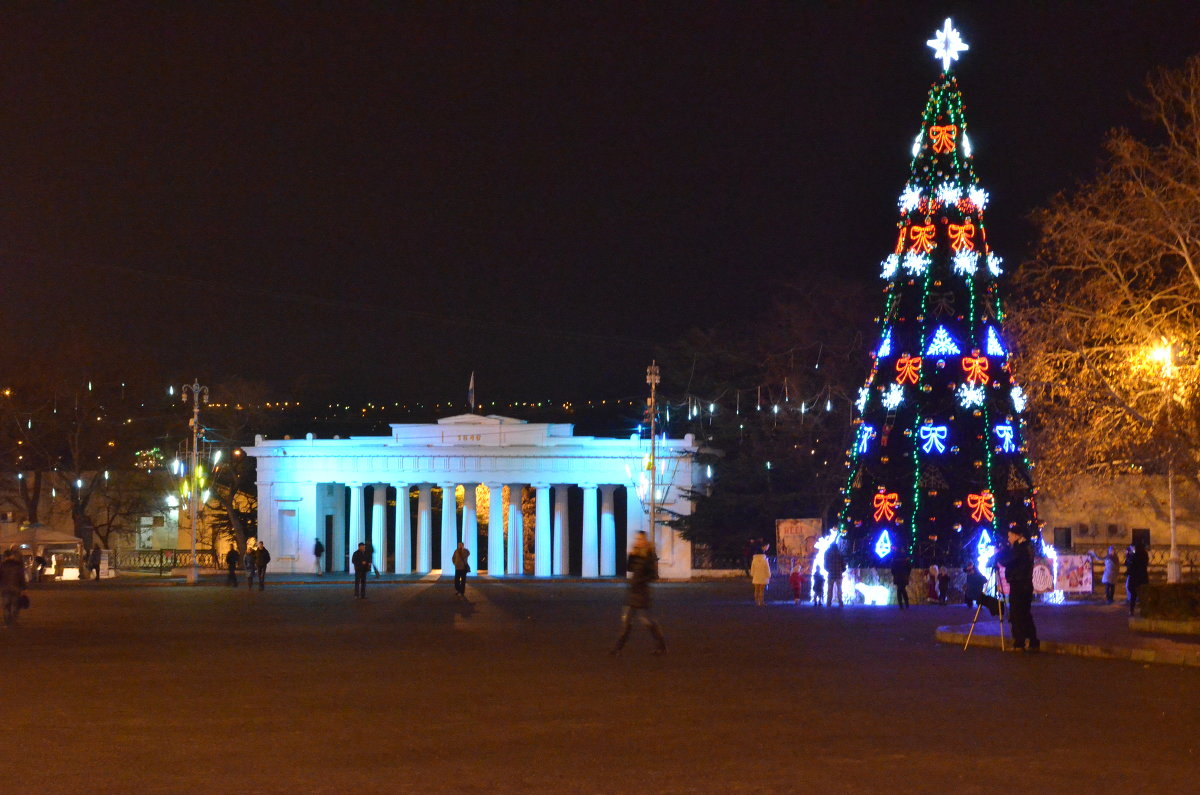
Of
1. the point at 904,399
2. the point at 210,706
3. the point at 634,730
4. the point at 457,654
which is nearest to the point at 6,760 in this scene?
the point at 210,706

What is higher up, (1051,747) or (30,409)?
(30,409)

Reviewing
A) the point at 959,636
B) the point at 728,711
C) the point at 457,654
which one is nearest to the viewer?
the point at 728,711

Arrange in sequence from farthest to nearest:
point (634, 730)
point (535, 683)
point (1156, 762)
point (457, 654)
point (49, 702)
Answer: point (457, 654), point (535, 683), point (49, 702), point (634, 730), point (1156, 762)

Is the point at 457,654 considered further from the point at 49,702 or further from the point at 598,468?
the point at 598,468

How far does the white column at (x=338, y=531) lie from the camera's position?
83375 millimetres

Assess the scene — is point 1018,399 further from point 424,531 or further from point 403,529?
point 403,529

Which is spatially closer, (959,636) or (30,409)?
(959,636)

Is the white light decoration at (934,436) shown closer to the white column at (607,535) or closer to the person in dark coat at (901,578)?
the person in dark coat at (901,578)

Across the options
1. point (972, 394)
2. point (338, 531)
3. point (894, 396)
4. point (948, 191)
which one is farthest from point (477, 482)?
point (948, 191)

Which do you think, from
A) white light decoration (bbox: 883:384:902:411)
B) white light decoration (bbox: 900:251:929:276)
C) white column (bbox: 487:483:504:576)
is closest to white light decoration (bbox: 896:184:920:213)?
white light decoration (bbox: 900:251:929:276)

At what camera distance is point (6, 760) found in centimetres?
1090

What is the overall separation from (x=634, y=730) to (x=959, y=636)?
11.1 meters

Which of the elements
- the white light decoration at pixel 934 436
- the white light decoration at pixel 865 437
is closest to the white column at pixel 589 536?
the white light decoration at pixel 865 437

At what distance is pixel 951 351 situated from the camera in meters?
36.6
